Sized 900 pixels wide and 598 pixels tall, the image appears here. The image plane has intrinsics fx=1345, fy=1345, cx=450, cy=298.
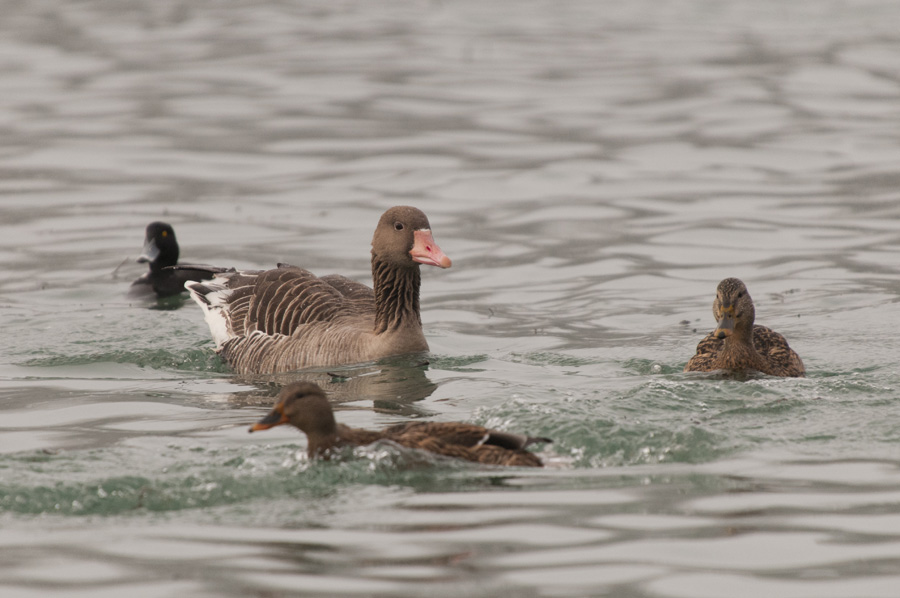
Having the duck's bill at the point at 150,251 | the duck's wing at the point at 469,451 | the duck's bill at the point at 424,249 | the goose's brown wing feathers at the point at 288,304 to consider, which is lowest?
the duck's wing at the point at 469,451

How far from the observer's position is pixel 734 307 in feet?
38.7

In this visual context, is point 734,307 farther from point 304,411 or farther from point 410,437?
point 304,411

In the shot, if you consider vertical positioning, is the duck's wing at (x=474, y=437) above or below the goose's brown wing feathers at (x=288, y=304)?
below

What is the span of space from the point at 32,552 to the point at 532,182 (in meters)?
15.5

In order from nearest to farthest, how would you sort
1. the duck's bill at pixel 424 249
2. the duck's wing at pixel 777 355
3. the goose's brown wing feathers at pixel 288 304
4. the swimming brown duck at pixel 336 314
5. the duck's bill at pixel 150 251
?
the duck's wing at pixel 777 355, the duck's bill at pixel 424 249, the swimming brown duck at pixel 336 314, the goose's brown wing feathers at pixel 288 304, the duck's bill at pixel 150 251

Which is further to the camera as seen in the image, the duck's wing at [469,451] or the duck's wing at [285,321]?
the duck's wing at [285,321]

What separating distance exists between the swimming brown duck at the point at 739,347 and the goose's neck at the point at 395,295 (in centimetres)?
290

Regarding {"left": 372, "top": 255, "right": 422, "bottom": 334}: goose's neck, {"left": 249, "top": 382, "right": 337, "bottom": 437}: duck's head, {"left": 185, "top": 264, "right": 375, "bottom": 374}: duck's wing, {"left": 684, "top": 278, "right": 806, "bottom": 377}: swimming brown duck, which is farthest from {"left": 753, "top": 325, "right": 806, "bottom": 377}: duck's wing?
{"left": 249, "top": 382, "right": 337, "bottom": 437}: duck's head

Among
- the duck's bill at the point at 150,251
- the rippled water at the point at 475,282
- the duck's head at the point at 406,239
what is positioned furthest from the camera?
the duck's bill at the point at 150,251

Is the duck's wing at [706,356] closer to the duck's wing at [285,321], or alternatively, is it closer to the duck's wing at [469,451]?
the duck's wing at [285,321]

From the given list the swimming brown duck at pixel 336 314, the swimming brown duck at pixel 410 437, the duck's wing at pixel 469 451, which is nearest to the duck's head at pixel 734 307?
the swimming brown duck at pixel 336 314

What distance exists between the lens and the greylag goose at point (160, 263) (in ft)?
56.7

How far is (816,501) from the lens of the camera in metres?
8.27

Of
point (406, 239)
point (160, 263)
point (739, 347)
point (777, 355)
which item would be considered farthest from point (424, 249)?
point (160, 263)
